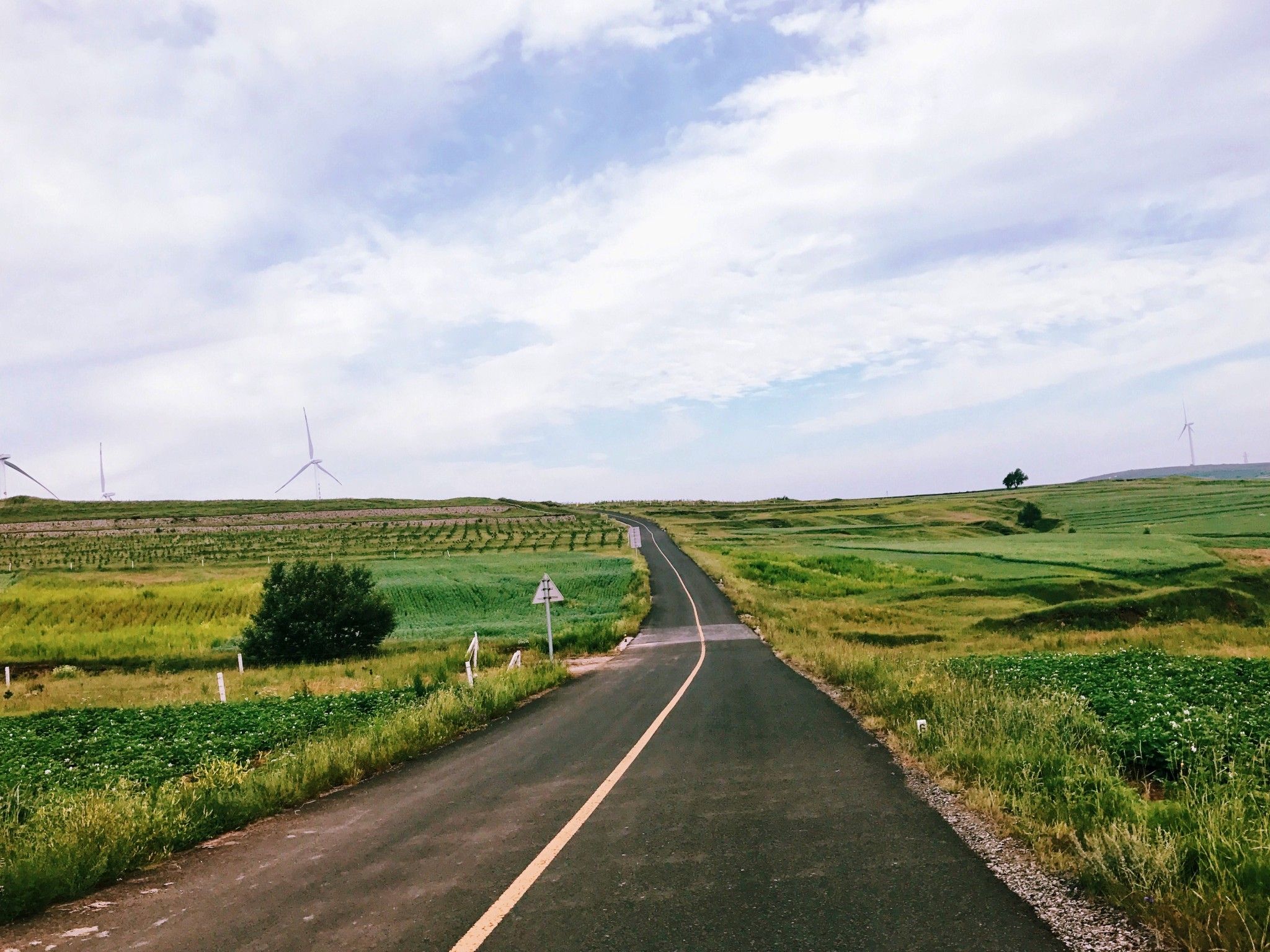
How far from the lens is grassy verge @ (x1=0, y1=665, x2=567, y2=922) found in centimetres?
657

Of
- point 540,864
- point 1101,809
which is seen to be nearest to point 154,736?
point 540,864

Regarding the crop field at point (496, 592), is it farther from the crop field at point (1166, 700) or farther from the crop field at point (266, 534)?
the crop field at point (1166, 700)

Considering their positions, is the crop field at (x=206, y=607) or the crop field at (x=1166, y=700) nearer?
the crop field at (x=1166, y=700)

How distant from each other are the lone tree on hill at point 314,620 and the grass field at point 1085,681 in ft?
66.6

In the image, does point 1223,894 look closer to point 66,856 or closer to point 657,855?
point 657,855

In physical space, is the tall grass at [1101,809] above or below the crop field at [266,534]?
below

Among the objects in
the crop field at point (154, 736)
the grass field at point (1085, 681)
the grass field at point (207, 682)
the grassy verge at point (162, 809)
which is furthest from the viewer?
the crop field at point (154, 736)

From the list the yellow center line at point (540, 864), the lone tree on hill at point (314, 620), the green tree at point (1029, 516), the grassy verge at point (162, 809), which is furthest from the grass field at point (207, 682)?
the green tree at point (1029, 516)

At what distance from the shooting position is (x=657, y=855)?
6.76m

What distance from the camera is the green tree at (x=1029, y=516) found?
5226 inches

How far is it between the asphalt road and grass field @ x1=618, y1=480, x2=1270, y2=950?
2.87ft

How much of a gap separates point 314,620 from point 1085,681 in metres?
36.4

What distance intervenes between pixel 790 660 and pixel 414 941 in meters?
20.6

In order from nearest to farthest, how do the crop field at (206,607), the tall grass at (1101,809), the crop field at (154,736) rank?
the tall grass at (1101,809) → the crop field at (154,736) → the crop field at (206,607)
